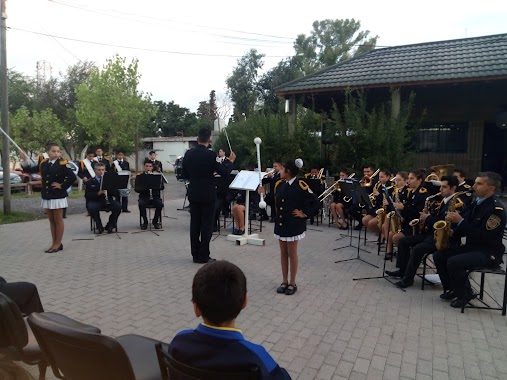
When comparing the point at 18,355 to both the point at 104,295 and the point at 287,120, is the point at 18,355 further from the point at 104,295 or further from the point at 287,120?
the point at 287,120

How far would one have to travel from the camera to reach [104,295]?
514 centimetres

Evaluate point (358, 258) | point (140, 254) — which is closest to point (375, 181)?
point (358, 258)

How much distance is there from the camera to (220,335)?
5.72ft

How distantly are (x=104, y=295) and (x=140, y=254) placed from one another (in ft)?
7.31

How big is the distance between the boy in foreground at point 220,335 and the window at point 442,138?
583 inches

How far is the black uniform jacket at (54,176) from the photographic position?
7.05m

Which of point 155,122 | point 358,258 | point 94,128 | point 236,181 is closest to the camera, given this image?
point 358,258

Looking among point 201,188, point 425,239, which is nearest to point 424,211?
point 425,239

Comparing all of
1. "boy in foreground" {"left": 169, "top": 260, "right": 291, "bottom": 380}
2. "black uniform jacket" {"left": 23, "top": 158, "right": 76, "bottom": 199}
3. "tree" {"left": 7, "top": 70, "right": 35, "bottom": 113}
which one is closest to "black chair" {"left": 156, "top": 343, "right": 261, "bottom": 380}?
"boy in foreground" {"left": 169, "top": 260, "right": 291, "bottom": 380}

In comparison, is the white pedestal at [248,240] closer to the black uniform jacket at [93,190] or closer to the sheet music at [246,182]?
the sheet music at [246,182]

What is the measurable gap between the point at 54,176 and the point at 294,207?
4537 millimetres

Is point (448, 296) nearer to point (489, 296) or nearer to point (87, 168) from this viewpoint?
point (489, 296)

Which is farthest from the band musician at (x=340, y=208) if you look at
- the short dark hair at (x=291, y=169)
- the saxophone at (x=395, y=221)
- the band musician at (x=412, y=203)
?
the short dark hair at (x=291, y=169)

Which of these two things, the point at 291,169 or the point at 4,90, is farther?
the point at 4,90
